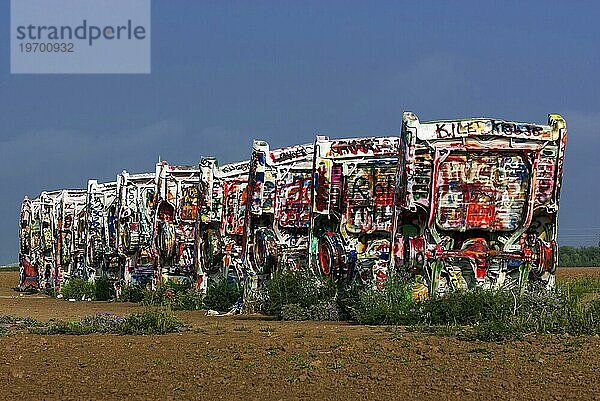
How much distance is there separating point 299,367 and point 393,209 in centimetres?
611

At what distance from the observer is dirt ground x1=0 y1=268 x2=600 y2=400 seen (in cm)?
952

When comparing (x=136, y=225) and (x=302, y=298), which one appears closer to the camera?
(x=302, y=298)

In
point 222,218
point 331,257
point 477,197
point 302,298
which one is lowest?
point 302,298

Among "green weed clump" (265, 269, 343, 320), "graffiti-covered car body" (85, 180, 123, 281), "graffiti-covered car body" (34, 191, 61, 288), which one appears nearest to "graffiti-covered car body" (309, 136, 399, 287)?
"green weed clump" (265, 269, 343, 320)

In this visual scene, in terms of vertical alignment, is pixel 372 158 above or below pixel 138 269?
above

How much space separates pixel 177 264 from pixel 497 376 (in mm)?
17453

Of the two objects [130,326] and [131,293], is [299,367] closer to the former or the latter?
[130,326]

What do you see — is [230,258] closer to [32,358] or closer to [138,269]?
[138,269]

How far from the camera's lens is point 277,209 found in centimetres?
2000

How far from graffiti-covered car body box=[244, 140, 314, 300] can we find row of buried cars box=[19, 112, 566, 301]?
0.02m

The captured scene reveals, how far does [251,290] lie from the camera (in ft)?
68.2

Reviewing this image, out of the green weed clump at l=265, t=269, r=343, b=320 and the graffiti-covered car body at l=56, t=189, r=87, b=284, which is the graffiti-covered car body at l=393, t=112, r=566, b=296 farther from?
the graffiti-covered car body at l=56, t=189, r=87, b=284

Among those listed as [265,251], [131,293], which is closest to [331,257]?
[265,251]

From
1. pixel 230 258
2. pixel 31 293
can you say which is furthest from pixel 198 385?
pixel 31 293
